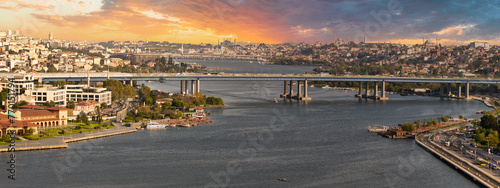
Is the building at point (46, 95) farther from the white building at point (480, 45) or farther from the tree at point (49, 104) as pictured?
the white building at point (480, 45)

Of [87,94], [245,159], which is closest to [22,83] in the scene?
[87,94]

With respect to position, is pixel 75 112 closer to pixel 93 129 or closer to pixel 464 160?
pixel 93 129

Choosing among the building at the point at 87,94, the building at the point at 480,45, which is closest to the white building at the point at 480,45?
the building at the point at 480,45

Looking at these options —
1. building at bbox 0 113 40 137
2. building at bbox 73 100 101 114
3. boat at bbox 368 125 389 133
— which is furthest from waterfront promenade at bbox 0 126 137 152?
boat at bbox 368 125 389 133

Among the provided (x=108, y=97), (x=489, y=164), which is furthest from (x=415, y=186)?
(x=108, y=97)

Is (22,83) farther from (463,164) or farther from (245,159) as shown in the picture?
(463,164)

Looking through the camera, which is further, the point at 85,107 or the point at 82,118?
the point at 85,107

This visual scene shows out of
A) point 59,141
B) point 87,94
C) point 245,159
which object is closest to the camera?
point 245,159
